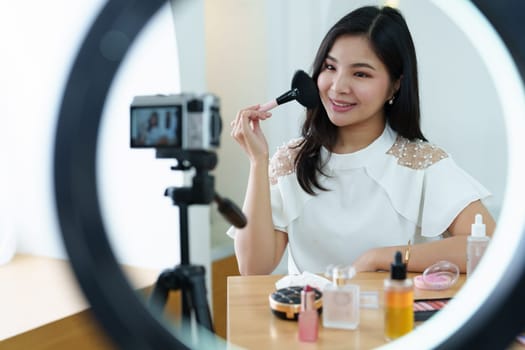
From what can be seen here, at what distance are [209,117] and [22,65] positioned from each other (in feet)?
3.40

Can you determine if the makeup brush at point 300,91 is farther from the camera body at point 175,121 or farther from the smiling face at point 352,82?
the camera body at point 175,121

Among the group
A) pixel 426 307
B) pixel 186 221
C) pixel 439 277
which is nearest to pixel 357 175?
pixel 439 277

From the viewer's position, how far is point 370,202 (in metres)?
0.89

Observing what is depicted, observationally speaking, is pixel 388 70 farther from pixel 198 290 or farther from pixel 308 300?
pixel 198 290

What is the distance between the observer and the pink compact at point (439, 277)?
0.66 metres

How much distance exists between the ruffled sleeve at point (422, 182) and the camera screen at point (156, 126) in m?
0.64

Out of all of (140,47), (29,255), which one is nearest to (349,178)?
(140,47)

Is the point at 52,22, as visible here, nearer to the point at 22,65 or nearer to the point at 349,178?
the point at 22,65

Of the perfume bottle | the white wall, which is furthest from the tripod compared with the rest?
the white wall

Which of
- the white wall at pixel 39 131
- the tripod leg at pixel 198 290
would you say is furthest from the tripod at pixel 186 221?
the white wall at pixel 39 131

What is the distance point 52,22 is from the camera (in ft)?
3.78

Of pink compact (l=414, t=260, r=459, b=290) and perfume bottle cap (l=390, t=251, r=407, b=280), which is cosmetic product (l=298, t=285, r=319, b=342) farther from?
pink compact (l=414, t=260, r=459, b=290)

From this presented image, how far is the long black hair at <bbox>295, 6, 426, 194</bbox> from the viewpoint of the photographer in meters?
0.85

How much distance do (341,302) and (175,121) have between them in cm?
32
